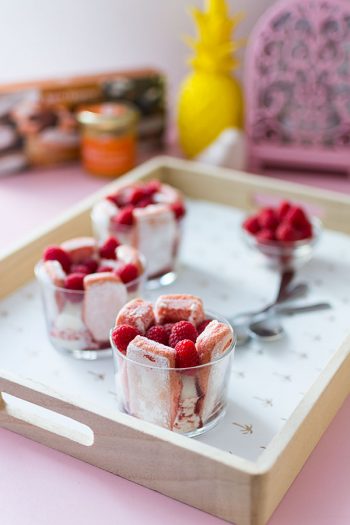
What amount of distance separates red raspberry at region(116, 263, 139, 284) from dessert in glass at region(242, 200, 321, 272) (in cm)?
28

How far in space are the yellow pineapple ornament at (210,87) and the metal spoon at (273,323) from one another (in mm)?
629

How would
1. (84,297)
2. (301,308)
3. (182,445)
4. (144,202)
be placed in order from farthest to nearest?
(144,202), (301,308), (84,297), (182,445)

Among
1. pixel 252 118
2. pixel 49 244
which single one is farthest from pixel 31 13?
pixel 49 244

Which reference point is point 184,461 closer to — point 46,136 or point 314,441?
point 314,441

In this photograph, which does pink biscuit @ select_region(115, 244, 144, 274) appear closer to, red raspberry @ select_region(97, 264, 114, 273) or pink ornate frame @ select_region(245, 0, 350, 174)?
red raspberry @ select_region(97, 264, 114, 273)

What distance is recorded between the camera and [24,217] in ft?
4.62

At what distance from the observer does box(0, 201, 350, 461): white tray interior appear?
89cm

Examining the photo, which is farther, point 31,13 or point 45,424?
point 31,13

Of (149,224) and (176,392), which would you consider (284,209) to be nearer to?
(149,224)

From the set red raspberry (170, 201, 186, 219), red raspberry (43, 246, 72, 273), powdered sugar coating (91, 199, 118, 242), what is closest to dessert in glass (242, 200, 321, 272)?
red raspberry (170, 201, 186, 219)

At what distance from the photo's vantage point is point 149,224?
116 centimetres

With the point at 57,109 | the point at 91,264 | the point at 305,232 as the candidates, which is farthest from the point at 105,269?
the point at 57,109

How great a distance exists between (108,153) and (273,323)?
0.63 meters

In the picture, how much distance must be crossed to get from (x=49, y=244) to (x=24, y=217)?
0.70 ft
